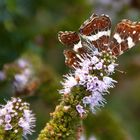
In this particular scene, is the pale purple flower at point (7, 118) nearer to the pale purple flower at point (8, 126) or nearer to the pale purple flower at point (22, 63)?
the pale purple flower at point (8, 126)

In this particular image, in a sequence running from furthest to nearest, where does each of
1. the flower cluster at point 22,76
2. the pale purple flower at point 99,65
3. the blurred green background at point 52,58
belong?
the blurred green background at point 52,58
the flower cluster at point 22,76
the pale purple flower at point 99,65

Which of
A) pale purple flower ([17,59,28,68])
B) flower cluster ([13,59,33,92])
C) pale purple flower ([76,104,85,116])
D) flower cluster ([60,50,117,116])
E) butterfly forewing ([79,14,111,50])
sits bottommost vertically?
pale purple flower ([76,104,85,116])

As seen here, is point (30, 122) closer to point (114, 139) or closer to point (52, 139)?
point (52, 139)

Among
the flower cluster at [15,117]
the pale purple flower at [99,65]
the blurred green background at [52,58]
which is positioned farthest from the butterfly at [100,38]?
the blurred green background at [52,58]

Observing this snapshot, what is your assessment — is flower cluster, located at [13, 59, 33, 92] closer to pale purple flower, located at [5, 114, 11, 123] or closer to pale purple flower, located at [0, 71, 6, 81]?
pale purple flower, located at [0, 71, 6, 81]

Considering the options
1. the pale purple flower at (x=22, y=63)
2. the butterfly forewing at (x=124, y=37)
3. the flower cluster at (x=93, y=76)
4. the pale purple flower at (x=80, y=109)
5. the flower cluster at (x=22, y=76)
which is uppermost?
the pale purple flower at (x=22, y=63)

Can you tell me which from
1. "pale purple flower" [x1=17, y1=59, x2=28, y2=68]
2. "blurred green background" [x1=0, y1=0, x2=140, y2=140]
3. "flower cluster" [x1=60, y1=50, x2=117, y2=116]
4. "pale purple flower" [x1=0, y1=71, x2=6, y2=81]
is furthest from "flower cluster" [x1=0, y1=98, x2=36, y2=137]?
"pale purple flower" [x1=17, y1=59, x2=28, y2=68]

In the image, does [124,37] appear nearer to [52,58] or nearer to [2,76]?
[2,76]
